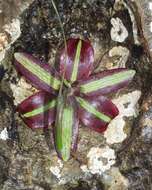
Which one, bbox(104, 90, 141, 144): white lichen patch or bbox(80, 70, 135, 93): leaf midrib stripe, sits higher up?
bbox(80, 70, 135, 93): leaf midrib stripe

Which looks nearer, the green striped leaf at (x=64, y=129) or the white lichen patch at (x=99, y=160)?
the green striped leaf at (x=64, y=129)

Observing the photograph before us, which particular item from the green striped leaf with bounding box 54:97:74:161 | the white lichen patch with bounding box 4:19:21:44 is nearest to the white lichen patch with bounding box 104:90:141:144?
the green striped leaf with bounding box 54:97:74:161

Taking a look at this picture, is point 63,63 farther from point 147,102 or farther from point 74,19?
point 147,102

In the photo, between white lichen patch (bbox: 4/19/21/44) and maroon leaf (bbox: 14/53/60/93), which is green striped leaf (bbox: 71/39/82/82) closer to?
maroon leaf (bbox: 14/53/60/93)

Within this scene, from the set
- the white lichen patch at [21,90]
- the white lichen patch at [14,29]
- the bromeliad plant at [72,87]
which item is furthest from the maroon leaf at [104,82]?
the white lichen patch at [14,29]

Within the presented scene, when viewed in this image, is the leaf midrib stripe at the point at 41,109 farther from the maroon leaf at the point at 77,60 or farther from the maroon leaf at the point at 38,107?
the maroon leaf at the point at 77,60

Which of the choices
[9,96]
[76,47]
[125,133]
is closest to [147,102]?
[125,133]
